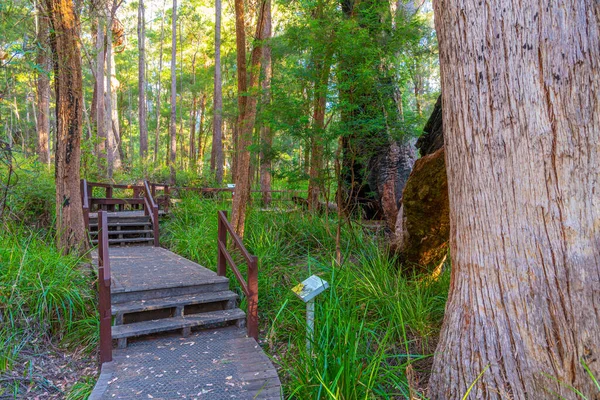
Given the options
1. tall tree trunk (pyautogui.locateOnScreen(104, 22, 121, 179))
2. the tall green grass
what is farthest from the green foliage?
tall tree trunk (pyautogui.locateOnScreen(104, 22, 121, 179))

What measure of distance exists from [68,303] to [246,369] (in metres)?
2.56

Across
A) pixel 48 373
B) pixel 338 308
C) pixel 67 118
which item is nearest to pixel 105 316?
pixel 48 373

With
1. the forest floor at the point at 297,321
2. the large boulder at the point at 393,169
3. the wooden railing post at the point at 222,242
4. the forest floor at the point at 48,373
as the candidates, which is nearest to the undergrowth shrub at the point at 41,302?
the forest floor at the point at 297,321

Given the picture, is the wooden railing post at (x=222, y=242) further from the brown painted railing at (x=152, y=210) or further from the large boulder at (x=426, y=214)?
the brown painted railing at (x=152, y=210)

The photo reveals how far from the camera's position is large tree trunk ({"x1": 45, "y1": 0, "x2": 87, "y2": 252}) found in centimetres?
622

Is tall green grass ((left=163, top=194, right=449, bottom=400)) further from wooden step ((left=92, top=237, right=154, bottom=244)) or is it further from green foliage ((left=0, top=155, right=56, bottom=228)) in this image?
green foliage ((left=0, top=155, right=56, bottom=228))

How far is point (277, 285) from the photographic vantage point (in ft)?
17.7

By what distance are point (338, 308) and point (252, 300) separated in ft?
3.67

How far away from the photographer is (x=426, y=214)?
4578 mm

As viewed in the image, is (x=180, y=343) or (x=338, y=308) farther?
(x=180, y=343)

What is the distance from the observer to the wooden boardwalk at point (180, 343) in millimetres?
3293

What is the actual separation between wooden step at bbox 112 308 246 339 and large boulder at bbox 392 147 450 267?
228 cm

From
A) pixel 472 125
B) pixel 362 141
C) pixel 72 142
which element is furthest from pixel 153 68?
pixel 472 125

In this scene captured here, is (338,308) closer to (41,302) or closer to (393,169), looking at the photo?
(41,302)
